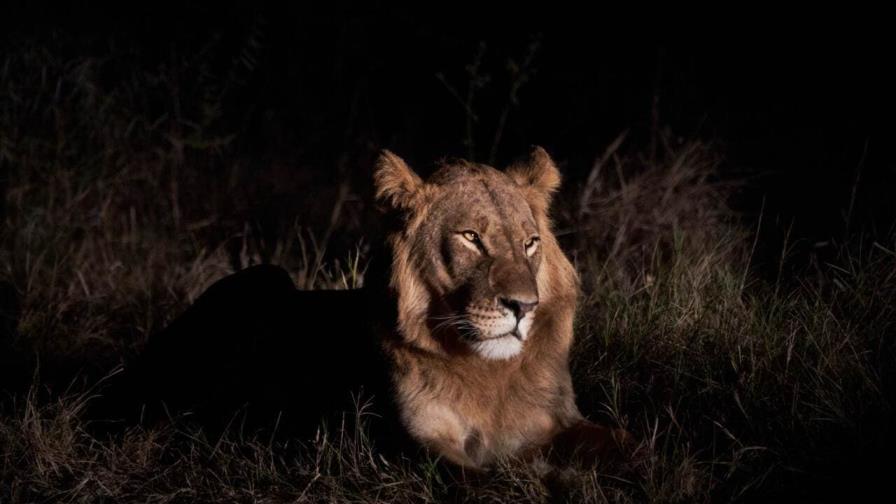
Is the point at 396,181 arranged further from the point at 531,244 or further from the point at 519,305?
the point at 519,305

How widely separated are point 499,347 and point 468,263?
0.97ft

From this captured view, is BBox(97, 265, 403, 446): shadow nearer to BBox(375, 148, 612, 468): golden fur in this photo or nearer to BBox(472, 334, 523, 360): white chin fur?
BBox(375, 148, 612, 468): golden fur

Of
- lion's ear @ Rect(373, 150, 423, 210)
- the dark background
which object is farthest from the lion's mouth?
the dark background

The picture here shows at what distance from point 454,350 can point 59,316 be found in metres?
2.68

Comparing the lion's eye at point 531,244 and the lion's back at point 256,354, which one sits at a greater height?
the lion's eye at point 531,244

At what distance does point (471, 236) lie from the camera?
3580 millimetres

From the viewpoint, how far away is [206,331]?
4.58 metres

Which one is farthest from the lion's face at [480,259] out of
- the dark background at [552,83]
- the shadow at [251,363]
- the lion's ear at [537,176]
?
the dark background at [552,83]

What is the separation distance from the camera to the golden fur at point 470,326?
3.54 meters

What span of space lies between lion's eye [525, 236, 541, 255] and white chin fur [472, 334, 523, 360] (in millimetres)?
348

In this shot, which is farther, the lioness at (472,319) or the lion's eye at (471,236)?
the lion's eye at (471,236)

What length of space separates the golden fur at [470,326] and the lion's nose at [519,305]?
8 centimetres

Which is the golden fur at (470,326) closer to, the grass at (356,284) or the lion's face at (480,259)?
the lion's face at (480,259)

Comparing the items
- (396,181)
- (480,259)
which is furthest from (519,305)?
(396,181)
